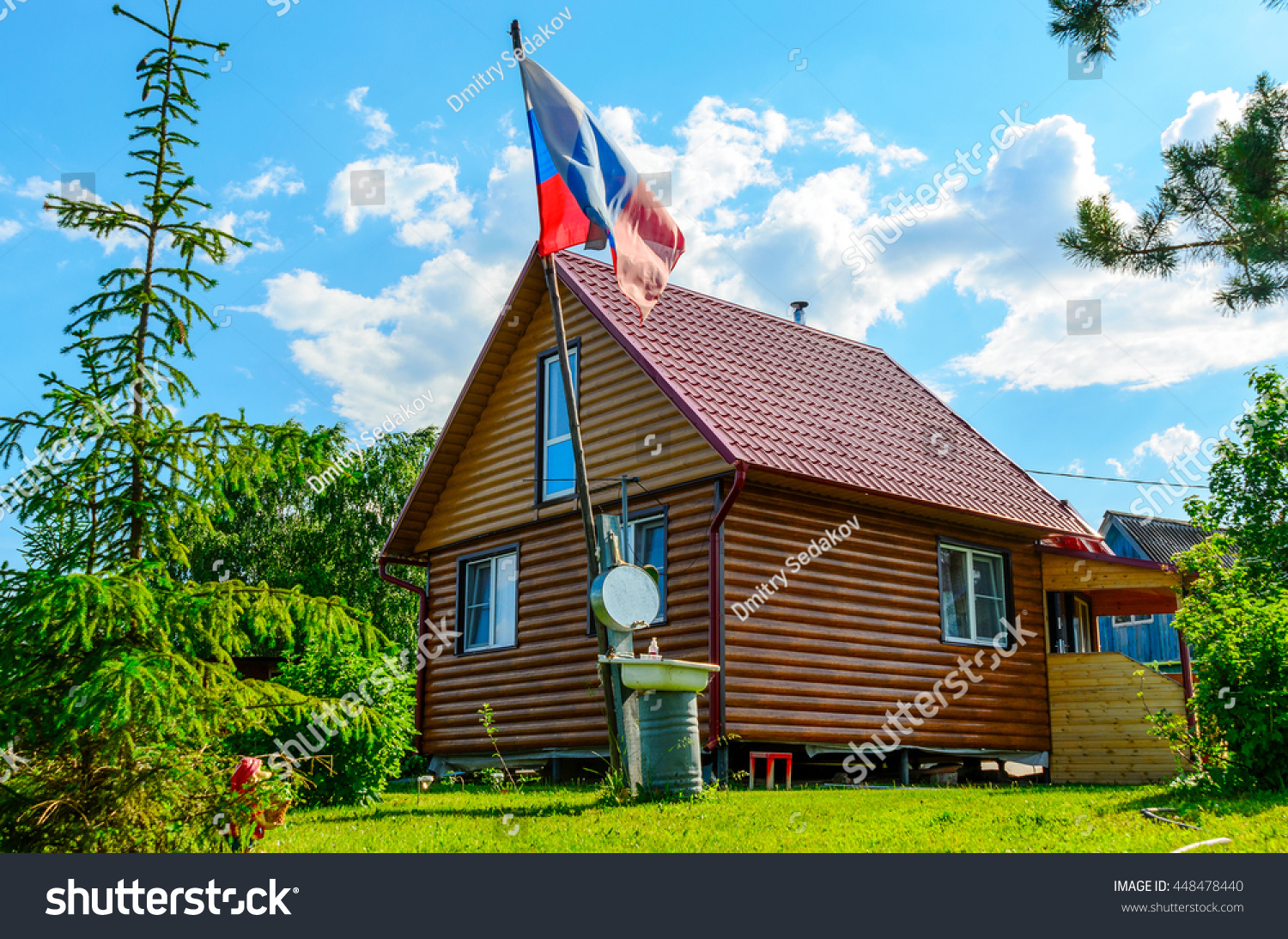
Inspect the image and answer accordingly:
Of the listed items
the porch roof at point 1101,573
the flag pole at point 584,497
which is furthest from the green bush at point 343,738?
the porch roof at point 1101,573

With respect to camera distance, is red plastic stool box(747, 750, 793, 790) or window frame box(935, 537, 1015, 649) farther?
window frame box(935, 537, 1015, 649)

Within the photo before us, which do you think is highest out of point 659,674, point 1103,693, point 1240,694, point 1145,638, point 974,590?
point 974,590

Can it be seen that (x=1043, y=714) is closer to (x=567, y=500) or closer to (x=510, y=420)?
(x=567, y=500)

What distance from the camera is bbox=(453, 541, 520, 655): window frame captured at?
16.2m

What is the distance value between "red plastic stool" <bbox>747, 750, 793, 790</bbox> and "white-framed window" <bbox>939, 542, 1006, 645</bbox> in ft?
11.8

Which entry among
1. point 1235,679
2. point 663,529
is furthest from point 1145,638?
point 1235,679

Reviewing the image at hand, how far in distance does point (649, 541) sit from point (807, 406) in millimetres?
3283

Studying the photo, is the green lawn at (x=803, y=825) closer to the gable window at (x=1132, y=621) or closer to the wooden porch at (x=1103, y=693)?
the wooden porch at (x=1103, y=693)

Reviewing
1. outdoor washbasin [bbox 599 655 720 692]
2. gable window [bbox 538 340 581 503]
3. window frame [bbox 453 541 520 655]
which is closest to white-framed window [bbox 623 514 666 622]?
gable window [bbox 538 340 581 503]

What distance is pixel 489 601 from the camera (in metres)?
16.9

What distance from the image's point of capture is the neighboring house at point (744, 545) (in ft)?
43.0

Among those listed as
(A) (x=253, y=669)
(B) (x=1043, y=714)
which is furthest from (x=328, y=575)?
(B) (x=1043, y=714)

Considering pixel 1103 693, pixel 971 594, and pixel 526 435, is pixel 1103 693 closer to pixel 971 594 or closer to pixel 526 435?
pixel 971 594

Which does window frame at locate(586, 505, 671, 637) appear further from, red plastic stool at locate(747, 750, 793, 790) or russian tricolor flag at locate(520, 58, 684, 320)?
russian tricolor flag at locate(520, 58, 684, 320)
